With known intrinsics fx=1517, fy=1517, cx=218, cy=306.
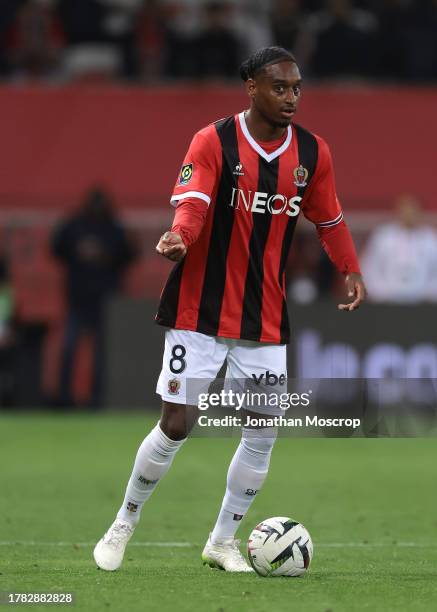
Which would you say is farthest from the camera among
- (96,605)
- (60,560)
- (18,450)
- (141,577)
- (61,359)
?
(61,359)

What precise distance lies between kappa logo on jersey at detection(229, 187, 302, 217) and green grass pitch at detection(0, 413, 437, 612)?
165 centimetres

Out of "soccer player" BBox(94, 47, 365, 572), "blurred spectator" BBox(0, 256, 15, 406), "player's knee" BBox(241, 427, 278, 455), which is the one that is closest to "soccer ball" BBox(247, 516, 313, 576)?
"soccer player" BBox(94, 47, 365, 572)

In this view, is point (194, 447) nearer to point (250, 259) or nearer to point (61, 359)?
point (61, 359)

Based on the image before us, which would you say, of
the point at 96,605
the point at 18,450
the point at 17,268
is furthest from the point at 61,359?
the point at 96,605

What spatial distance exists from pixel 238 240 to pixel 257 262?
13 centimetres

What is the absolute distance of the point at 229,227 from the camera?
6.82m

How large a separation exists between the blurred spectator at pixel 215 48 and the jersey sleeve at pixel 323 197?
34.9 feet

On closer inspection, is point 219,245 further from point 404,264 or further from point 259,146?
point 404,264

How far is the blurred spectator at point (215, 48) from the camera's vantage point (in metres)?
17.5

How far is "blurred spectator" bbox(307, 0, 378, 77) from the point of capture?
1762 cm

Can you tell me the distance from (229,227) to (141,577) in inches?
63.0

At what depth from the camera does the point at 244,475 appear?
702 cm

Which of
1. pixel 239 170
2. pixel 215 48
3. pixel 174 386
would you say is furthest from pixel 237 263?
pixel 215 48

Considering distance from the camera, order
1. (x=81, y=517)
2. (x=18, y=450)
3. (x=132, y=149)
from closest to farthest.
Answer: (x=81, y=517) < (x=18, y=450) < (x=132, y=149)
